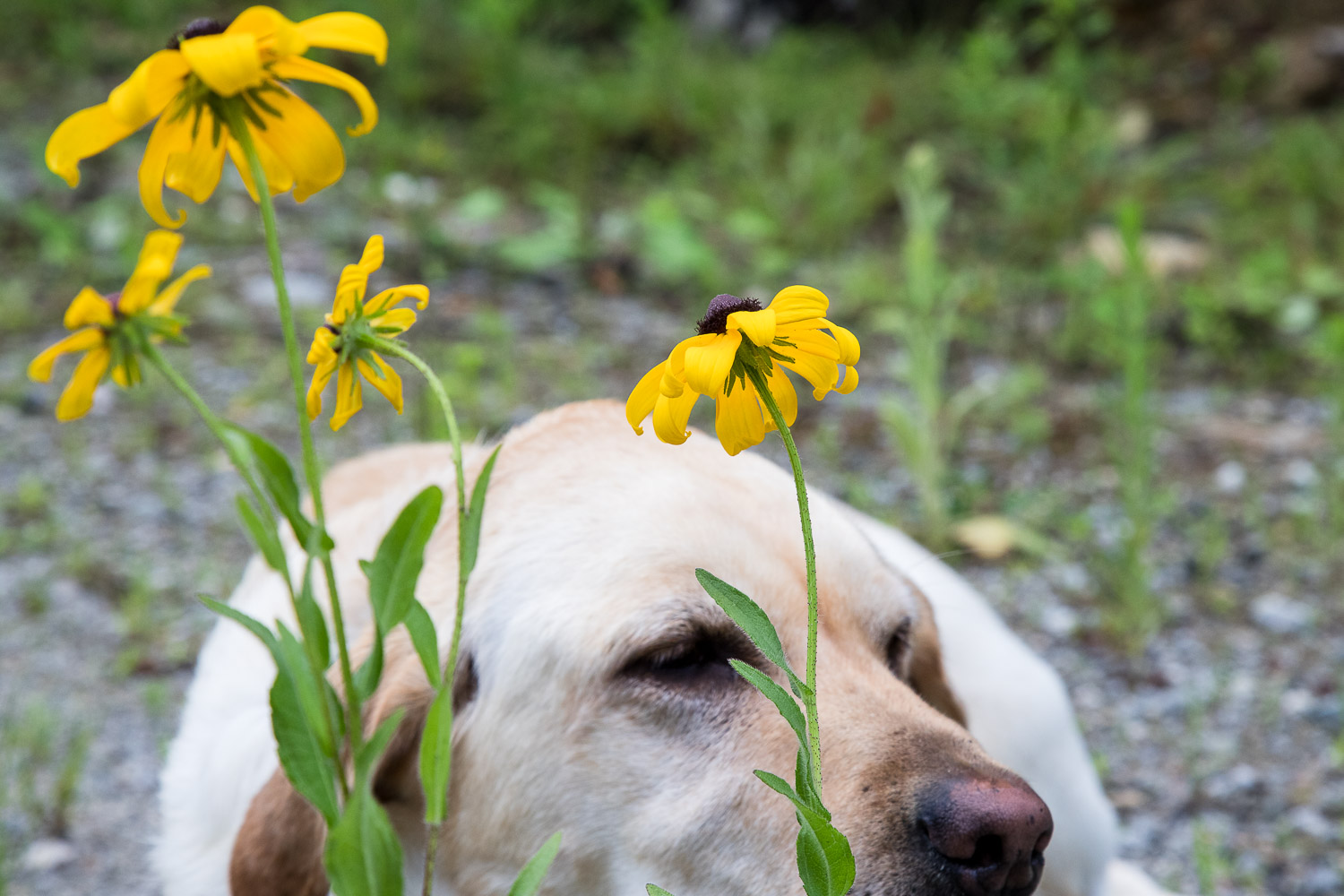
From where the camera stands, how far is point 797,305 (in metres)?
0.95

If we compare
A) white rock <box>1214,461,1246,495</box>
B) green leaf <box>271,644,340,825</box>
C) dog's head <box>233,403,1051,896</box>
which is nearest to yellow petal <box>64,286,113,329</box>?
green leaf <box>271,644,340,825</box>

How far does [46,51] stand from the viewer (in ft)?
22.0

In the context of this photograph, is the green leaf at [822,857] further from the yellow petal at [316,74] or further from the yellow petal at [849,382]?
the yellow petal at [316,74]

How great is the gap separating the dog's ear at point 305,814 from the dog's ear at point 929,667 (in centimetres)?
79

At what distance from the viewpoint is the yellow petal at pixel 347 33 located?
34.9 inches

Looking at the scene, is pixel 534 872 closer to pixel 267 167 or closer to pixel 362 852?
pixel 362 852

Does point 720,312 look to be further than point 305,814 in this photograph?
No

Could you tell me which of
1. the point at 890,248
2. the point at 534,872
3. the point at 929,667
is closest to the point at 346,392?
the point at 534,872

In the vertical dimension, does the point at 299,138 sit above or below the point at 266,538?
above

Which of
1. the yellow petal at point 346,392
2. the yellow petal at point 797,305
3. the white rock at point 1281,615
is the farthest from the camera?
the white rock at point 1281,615

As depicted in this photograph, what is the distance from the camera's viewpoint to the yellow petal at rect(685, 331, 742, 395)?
0.88m

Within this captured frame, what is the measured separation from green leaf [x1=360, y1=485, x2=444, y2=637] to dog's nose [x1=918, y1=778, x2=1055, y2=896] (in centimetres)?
64

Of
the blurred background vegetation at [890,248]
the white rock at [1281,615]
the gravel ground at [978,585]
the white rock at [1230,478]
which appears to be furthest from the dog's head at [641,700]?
the white rock at [1230,478]

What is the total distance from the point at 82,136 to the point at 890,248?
5018mm
